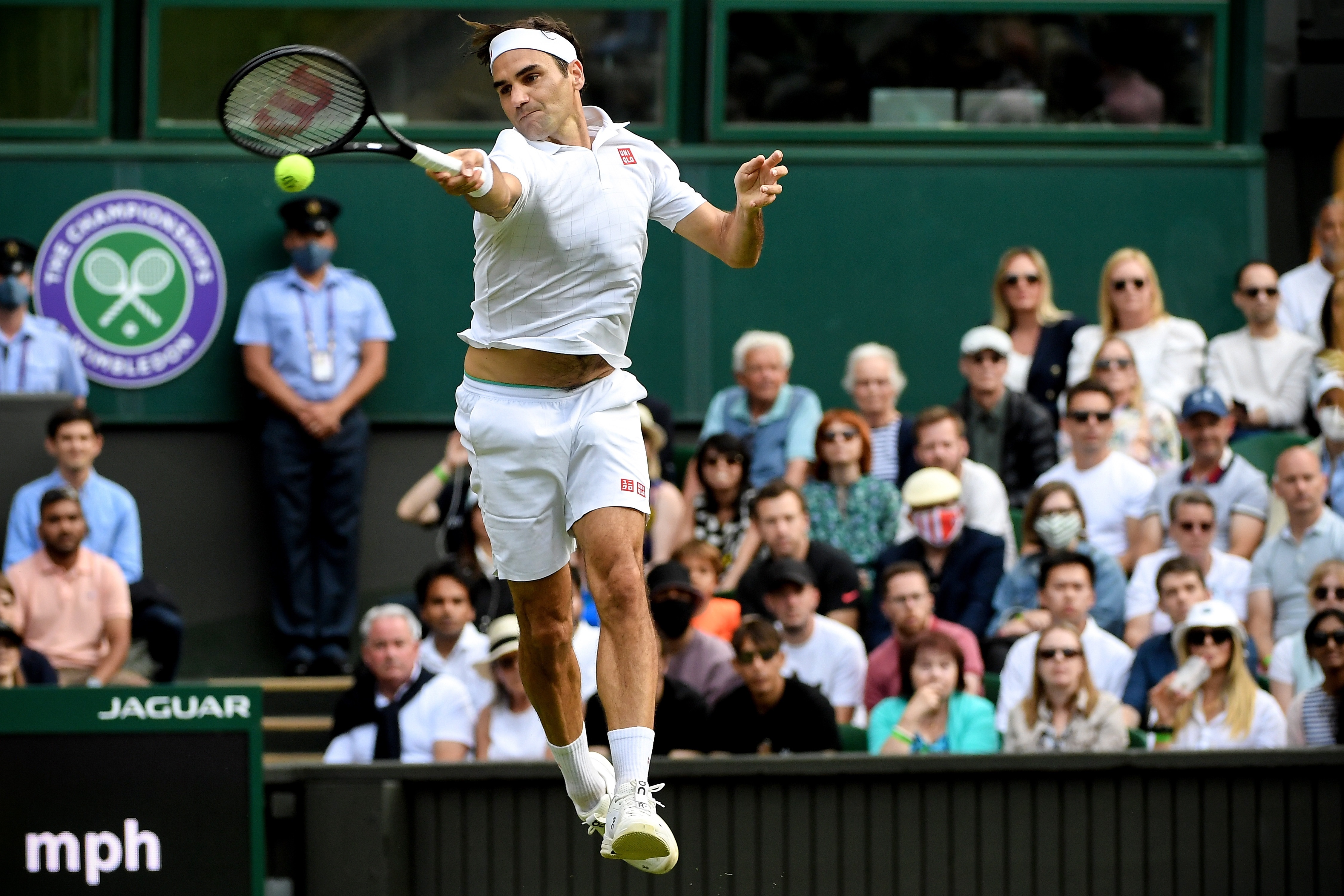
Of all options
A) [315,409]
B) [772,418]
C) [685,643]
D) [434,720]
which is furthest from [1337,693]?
[315,409]

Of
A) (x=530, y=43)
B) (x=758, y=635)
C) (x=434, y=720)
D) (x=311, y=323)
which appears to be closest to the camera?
(x=530, y=43)

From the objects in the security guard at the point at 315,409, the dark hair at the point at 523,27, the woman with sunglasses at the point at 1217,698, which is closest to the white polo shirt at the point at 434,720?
the security guard at the point at 315,409

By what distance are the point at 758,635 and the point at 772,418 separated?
2195mm

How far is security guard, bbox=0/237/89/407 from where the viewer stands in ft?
31.8

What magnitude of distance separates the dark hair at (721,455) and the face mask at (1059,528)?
4.37 feet

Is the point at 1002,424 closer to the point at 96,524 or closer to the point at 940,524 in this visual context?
the point at 940,524

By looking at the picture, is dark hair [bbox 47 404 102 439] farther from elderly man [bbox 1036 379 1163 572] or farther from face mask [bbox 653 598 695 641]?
elderly man [bbox 1036 379 1163 572]

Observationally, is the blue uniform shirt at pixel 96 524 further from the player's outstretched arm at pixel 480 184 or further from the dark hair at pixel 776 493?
the player's outstretched arm at pixel 480 184

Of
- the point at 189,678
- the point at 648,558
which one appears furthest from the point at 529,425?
the point at 189,678

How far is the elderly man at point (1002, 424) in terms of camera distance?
29.7 ft

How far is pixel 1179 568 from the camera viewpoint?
7730 millimetres

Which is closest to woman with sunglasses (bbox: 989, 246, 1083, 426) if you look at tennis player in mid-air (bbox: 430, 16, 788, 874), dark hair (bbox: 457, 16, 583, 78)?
tennis player in mid-air (bbox: 430, 16, 788, 874)

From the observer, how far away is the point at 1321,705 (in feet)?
24.3

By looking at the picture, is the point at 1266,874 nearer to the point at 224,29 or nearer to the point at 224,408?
the point at 224,408
